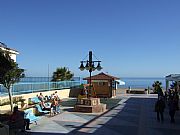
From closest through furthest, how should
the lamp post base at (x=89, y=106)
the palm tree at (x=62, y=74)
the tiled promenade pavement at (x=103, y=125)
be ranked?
1. the tiled promenade pavement at (x=103, y=125)
2. the lamp post base at (x=89, y=106)
3. the palm tree at (x=62, y=74)

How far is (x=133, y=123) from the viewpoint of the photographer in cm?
1614

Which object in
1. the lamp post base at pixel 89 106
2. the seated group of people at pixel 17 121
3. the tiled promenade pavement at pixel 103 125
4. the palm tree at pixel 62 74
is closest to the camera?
the seated group of people at pixel 17 121

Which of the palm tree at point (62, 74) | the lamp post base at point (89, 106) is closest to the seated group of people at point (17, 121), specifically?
the lamp post base at point (89, 106)

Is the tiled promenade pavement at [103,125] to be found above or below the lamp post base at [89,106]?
below

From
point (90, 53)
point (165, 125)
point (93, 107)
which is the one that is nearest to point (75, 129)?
point (165, 125)

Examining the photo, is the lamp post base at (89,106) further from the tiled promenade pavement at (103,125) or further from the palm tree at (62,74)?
the palm tree at (62,74)

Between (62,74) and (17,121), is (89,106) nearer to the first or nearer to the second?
(17,121)

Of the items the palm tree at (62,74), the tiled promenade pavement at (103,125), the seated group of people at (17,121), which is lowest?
the tiled promenade pavement at (103,125)

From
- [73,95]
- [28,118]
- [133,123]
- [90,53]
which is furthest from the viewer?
[73,95]

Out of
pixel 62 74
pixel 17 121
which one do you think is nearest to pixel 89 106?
pixel 17 121

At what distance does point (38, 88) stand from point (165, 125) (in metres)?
12.5

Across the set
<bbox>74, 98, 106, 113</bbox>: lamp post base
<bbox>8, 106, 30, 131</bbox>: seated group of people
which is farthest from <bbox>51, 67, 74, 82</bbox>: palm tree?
<bbox>8, 106, 30, 131</bbox>: seated group of people

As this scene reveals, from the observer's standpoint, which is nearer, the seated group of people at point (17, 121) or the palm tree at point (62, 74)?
the seated group of people at point (17, 121)

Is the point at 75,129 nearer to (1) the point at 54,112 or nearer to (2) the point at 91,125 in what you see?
(2) the point at 91,125
